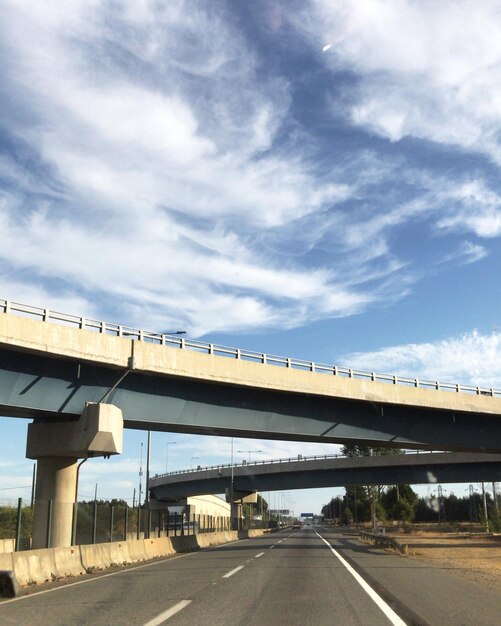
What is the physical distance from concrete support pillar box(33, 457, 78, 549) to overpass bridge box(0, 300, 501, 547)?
0.12 ft

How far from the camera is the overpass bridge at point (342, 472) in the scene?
63156 millimetres

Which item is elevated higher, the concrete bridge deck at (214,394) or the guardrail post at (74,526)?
the concrete bridge deck at (214,394)

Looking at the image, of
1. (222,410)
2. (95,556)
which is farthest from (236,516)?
(95,556)

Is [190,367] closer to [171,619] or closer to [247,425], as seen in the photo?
[247,425]

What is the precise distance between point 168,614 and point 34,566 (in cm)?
737

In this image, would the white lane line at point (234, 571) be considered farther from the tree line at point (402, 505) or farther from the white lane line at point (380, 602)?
the tree line at point (402, 505)

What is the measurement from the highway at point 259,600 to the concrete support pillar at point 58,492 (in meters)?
4.76

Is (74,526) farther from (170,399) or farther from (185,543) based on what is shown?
(185,543)

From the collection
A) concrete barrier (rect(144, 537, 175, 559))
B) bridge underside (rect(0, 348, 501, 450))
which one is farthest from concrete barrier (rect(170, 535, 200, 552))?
Result: bridge underside (rect(0, 348, 501, 450))

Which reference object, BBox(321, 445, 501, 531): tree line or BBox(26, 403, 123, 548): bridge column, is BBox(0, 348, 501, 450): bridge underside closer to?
BBox(26, 403, 123, 548): bridge column

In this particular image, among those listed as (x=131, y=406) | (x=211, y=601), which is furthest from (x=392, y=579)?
(x=131, y=406)

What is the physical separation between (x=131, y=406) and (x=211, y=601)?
1442 centimetres

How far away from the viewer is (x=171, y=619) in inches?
372

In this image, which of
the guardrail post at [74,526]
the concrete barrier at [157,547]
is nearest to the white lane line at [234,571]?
the guardrail post at [74,526]
